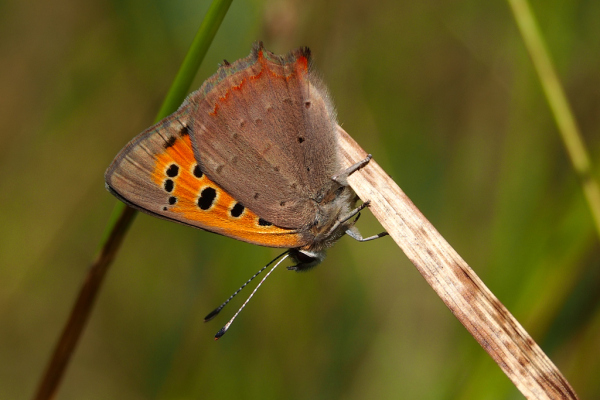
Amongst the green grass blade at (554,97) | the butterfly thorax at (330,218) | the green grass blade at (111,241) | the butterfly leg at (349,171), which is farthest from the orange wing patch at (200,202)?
the green grass blade at (554,97)

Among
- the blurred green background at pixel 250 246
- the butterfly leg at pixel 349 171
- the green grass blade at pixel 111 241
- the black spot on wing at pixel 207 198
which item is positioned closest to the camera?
the green grass blade at pixel 111 241

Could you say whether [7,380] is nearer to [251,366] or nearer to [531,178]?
[251,366]

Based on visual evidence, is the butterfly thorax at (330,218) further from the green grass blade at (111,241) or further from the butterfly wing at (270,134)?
the green grass blade at (111,241)

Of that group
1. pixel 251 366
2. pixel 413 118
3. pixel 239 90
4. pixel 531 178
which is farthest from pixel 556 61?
pixel 251 366

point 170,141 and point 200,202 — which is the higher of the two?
point 170,141

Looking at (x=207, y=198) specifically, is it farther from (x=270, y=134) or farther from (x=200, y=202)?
(x=270, y=134)

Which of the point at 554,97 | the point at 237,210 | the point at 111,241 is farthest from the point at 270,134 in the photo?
the point at 554,97
